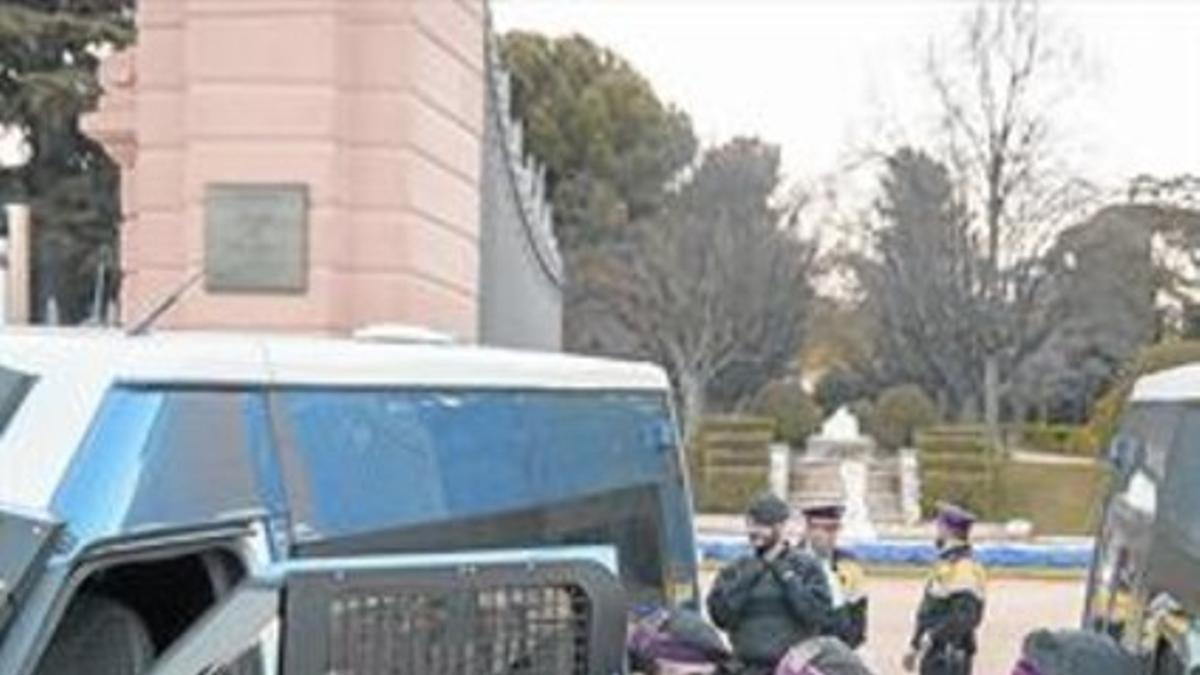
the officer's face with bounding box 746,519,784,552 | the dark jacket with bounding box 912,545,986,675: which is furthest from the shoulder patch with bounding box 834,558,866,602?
the officer's face with bounding box 746,519,784,552

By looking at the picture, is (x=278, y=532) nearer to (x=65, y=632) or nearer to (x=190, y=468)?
(x=190, y=468)

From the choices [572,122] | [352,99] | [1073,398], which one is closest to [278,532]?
[352,99]

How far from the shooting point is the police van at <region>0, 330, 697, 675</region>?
3.00 meters

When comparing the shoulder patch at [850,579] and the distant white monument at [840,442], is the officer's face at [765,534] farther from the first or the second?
the distant white monument at [840,442]

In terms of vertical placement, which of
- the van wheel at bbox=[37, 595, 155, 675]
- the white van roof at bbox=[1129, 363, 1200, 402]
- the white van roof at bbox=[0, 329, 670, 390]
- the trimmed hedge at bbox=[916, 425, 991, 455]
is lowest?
the trimmed hedge at bbox=[916, 425, 991, 455]

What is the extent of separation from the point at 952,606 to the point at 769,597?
12.6 feet

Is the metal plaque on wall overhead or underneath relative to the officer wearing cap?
overhead

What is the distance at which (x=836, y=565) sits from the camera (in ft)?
35.6

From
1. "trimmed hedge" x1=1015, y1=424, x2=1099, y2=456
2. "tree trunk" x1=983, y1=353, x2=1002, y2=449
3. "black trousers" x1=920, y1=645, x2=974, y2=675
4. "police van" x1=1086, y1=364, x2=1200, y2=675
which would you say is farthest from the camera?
"trimmed hedge" x1=1015, y1=424, x2=1099, y2=456

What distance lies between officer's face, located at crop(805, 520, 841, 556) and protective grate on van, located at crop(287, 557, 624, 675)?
274 inches

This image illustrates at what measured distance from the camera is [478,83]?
15.0 metres

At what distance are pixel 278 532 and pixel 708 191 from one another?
179 ft

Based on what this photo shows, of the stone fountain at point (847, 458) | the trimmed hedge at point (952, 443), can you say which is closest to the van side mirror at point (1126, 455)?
the stone fountain at point (847, 458)

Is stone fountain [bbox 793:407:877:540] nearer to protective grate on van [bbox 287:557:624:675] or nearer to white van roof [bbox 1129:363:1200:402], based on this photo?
white van roof [bbox 1129:363:1200:402]
